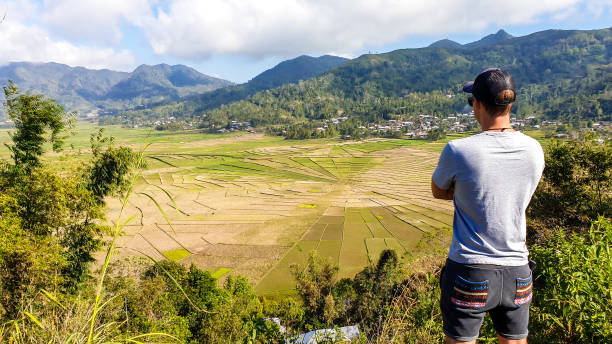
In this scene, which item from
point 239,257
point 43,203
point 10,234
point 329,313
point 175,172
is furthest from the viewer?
point 175,172

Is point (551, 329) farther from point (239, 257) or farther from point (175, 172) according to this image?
point (175, 172)

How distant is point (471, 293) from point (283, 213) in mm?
46525

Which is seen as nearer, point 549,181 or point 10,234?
point 10,234

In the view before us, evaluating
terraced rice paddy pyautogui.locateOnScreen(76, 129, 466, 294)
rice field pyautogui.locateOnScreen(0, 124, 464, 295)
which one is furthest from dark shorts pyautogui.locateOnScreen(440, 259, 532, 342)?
terraced rice paddy pyautogui.locateOnScreen(76, 129, 466, 294)

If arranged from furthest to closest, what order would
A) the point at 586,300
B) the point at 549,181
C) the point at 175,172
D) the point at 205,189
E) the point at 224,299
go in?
the point at 175,172 → the point at 205,189 → the point at 224,299 → the point at 549,181 → the point at 586,300

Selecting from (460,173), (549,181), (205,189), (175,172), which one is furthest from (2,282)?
(175,172)

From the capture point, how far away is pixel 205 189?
61.5 meters

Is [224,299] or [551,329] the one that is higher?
[551,329]

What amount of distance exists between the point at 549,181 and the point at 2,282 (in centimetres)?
3050

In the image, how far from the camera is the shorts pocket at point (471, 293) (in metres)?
2.21

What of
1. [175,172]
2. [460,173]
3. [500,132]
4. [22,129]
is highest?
[22,129]

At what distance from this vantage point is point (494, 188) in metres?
2.19

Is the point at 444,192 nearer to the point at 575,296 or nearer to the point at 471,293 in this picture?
the point at 471,293

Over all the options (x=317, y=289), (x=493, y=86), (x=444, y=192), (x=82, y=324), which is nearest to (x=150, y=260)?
(x=317, y=289)
